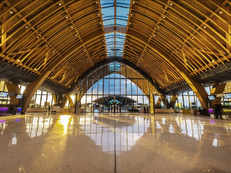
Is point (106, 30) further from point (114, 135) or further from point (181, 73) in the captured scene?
point (114, 135)

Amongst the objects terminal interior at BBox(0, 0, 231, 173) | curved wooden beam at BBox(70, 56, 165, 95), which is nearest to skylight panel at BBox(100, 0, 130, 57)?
terminal interior at BBox(0, 0, 231, 173)

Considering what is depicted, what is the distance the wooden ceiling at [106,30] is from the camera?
1148 centimetres

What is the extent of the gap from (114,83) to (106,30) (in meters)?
12.7

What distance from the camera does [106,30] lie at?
20688mm

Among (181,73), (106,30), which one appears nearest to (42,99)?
(106,30)

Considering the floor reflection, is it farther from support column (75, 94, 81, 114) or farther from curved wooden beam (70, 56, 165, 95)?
curved wooden beam (70, 56, 165, 95)

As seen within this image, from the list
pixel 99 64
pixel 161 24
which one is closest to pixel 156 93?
pixel 99 64

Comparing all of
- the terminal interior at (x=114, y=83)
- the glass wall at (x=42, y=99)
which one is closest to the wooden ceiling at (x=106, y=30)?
the terminal interior at (x=114, y=83)

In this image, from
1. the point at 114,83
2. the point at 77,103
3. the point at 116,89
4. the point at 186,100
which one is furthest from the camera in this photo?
the point at 186,100

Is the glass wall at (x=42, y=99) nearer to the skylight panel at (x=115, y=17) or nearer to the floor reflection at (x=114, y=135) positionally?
the skylight panel at (x=115, y=17)

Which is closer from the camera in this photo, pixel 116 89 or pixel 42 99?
pixel 116 89

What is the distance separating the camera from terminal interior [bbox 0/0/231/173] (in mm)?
3178

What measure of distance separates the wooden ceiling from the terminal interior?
11cm

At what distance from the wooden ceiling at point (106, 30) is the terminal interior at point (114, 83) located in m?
0.11
